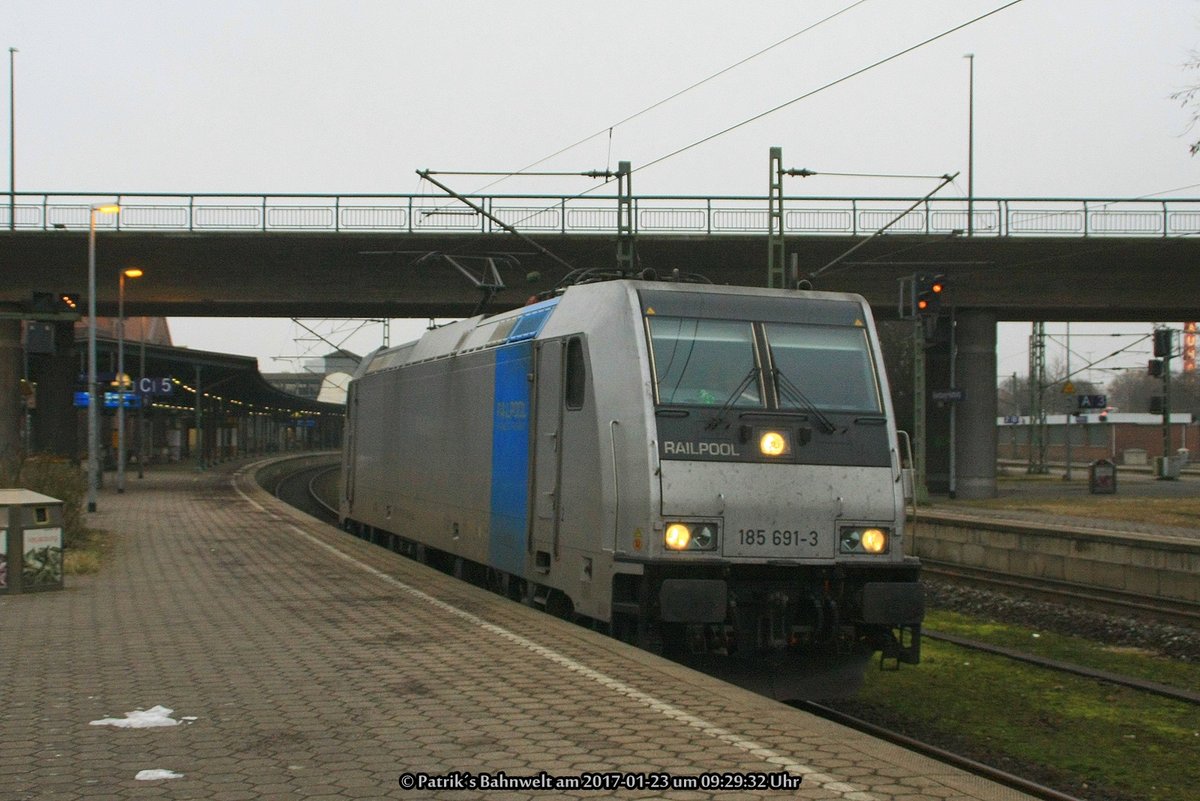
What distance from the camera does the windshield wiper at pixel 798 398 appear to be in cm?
980

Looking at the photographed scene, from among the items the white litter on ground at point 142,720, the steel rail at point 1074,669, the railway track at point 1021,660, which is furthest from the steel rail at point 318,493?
the white litter on ground at point 142,720

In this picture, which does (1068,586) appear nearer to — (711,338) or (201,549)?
(711,338)

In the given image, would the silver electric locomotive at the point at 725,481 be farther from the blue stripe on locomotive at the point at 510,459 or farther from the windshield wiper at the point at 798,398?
the blue stripe on locomotive at the point at 510,459

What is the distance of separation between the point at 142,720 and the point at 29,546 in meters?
6.98

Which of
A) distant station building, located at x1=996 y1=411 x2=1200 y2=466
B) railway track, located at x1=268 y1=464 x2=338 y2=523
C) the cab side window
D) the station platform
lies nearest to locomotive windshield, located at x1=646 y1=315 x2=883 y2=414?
the cab side window

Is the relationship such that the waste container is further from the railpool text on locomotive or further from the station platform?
the railpool text on locomotive

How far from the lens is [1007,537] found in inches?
800

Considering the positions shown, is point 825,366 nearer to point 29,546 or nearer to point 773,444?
point 773,444

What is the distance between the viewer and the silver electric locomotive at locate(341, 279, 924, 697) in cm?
924

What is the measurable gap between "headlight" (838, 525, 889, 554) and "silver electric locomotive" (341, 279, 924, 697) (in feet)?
0.03

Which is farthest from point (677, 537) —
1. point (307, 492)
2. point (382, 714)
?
point (307, 492)

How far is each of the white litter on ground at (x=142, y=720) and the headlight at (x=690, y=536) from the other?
357 cm

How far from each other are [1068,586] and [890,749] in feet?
40.4

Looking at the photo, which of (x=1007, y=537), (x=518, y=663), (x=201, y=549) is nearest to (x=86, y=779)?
(x=518, y=663)
